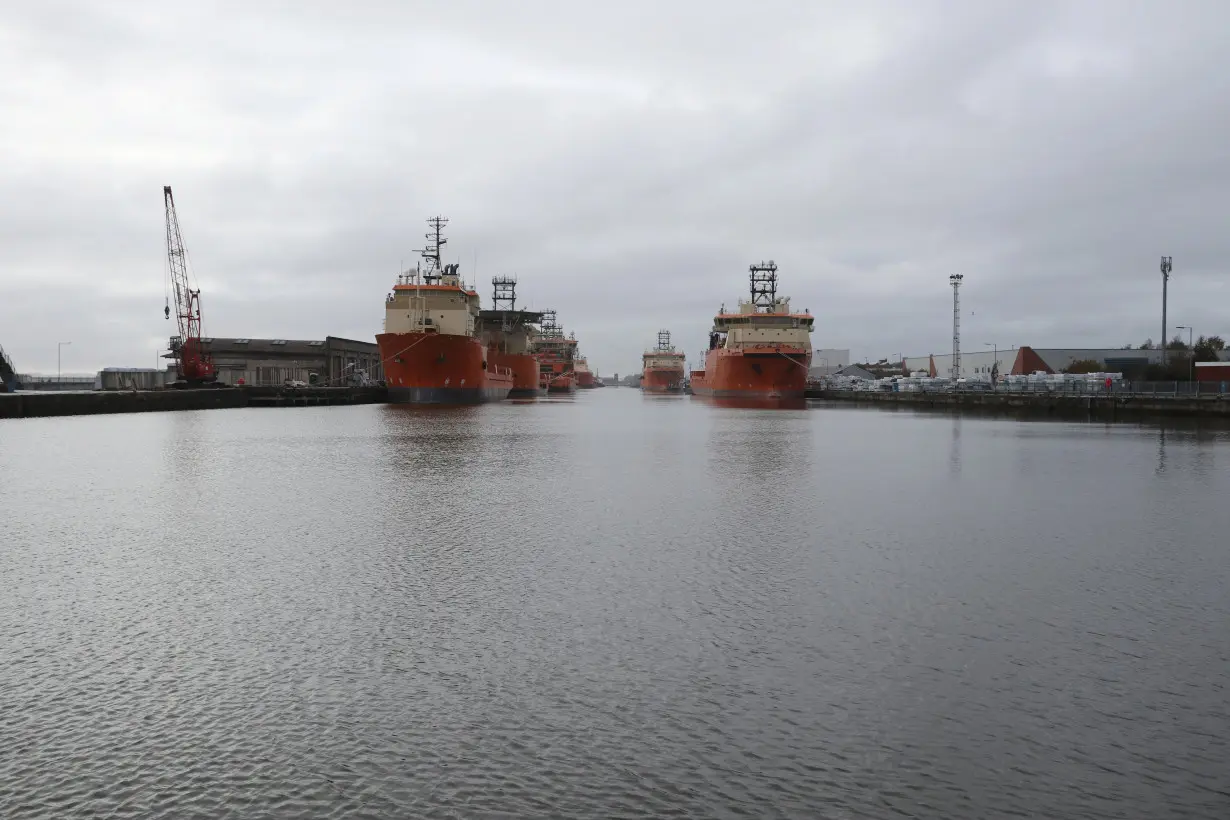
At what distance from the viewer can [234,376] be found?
4168 inches

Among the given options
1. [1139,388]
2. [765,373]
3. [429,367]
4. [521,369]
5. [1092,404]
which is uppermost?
[521,369]

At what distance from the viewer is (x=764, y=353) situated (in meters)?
79.2

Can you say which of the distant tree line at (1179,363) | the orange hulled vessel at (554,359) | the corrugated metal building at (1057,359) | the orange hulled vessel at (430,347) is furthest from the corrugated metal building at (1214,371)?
the orange hulled vessel at (554,359)

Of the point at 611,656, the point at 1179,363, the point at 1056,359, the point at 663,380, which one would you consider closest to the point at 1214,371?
the point at 1179,363

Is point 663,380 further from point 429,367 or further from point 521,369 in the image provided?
point 429,367

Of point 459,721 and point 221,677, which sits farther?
point 221,677

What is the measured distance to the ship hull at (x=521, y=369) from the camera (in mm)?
93688

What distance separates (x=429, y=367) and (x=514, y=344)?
1407 inches

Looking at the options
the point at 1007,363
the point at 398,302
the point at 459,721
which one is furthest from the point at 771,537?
the point at 1007,363

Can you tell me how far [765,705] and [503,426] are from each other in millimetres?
33474

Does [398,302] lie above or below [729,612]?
→ above

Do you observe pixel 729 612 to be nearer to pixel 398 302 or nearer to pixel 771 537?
pixel 771 537

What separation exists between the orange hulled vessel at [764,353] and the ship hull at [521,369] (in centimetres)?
2315

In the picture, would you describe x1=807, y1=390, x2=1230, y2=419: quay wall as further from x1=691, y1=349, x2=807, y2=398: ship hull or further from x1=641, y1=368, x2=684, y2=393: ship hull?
x1=641, y1=368, x2=684, y2=393: ship hull
